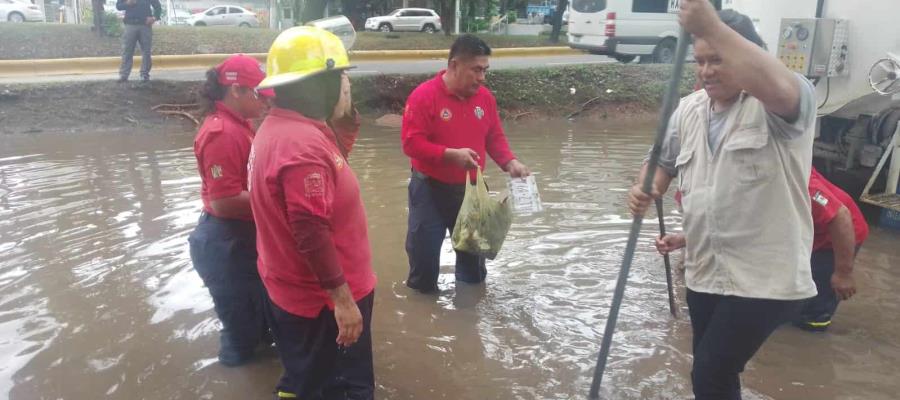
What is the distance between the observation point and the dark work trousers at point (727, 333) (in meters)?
2.51

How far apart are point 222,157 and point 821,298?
11.5 ft

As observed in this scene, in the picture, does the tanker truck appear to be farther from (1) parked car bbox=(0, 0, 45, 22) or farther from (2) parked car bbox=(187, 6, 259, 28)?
(2) parked car bbox=(187, 6, 259, 28)

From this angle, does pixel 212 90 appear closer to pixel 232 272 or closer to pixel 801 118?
pixel 232 272

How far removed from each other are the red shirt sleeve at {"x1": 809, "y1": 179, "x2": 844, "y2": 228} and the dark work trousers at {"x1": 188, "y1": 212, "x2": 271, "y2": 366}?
2.75m

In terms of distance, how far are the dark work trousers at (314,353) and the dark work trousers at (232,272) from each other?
63 centimetres

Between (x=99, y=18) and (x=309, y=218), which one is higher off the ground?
(x=99, y=18)

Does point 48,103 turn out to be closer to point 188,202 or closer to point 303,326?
point 188,202

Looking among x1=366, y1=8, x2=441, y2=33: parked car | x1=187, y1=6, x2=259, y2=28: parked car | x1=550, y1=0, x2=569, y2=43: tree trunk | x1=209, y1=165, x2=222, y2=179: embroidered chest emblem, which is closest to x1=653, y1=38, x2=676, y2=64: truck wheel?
x1=550, y1=0, x2=569, y2=43: tree trunk

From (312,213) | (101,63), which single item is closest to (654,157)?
(312,213)

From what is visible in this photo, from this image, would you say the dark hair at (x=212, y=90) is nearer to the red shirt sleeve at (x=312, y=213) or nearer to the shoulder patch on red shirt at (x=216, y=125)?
the shoulder patch on red shirt at (x=216, y=125)

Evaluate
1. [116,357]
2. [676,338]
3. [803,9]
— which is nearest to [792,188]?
[676,338]

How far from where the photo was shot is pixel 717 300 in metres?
2.65

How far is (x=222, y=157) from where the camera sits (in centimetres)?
345

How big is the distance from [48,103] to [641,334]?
1088cm
